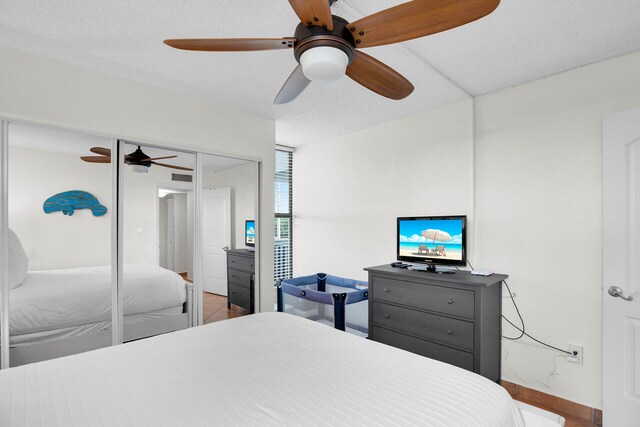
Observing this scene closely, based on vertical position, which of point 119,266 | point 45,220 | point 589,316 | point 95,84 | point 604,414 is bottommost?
point 604,414

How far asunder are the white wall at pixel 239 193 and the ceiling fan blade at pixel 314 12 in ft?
Answer: 6.95

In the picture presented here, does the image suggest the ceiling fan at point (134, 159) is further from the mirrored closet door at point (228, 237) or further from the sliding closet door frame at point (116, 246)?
the mirrored closet door at point (228, 237)

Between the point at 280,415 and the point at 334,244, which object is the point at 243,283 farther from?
the point at 280,415

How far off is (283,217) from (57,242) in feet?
Answer: 9.22

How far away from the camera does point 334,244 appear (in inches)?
166

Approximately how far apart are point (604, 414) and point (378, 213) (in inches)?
94.3

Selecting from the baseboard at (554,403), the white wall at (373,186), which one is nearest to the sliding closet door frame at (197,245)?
the white wall at (373,186)

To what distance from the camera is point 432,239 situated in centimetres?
294

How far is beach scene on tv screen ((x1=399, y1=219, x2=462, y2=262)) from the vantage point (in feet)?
9.19

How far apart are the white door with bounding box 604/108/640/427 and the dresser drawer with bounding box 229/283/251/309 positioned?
290cm

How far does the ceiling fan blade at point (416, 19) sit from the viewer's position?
3.84 ft

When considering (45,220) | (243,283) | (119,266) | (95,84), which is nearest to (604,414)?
(243,283)

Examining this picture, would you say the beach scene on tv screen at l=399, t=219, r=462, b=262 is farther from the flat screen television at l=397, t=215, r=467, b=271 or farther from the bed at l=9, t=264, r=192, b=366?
the bed at l=9, t=264, r=192, b=366

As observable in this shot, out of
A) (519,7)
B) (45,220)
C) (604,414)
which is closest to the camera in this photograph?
(519,7)
